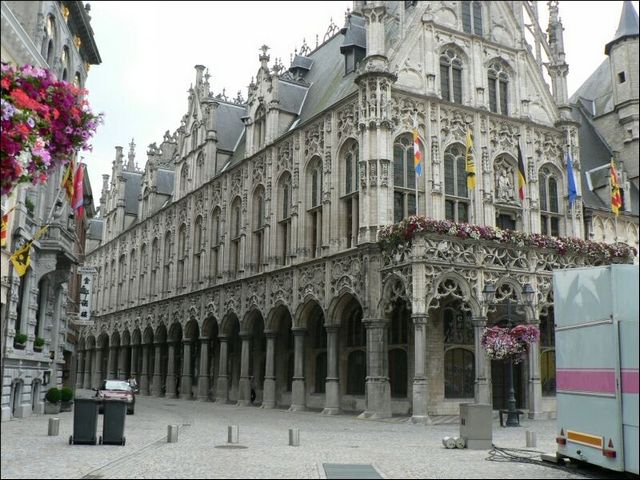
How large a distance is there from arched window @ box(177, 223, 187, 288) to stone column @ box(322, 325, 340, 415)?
20679 millimetres

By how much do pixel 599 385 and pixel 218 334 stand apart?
1283 inches

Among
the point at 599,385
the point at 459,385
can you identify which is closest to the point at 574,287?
the point at 599,385

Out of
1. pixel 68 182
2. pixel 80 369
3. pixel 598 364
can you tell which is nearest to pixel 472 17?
pixel 68 182

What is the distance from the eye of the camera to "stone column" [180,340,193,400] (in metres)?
46.4

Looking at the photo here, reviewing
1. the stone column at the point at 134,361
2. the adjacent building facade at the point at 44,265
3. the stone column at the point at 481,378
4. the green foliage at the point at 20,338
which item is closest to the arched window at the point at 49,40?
the adjacent building facade at the point at 44,265

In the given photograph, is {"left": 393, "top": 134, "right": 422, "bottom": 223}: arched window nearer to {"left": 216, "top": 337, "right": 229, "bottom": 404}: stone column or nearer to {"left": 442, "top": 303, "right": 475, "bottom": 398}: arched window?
{"left": 442, "top": 303, "right": 475, "bottom": 398}: arched window

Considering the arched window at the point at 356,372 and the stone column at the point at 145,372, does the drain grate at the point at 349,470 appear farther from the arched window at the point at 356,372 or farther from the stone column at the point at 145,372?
the stone column at the point at 145,372

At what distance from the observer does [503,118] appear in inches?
1364

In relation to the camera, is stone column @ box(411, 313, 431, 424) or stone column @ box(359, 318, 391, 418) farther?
stone column @ box(359, 318, 391, 418)

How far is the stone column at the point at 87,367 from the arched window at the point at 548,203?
4721 cm

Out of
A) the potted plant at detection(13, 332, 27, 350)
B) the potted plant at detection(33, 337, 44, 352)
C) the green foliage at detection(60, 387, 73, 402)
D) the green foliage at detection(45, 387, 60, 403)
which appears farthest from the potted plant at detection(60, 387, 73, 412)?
the potted plant at detection(13, 332, 27, 350)

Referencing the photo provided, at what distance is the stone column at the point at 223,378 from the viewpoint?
137 feet

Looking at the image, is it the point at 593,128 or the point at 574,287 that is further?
the point at 593,128

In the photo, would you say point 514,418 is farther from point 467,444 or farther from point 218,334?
point 218,334
